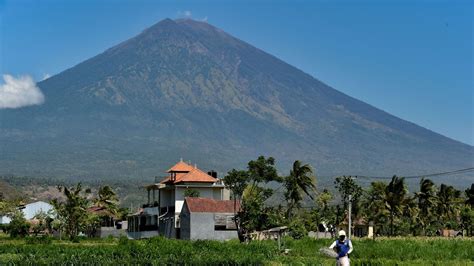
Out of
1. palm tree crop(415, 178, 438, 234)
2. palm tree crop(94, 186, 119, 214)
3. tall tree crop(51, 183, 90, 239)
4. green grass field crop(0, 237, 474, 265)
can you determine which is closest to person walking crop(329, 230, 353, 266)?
green grass field crop(0, 237, 474, 265)

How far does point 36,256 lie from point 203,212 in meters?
21.6

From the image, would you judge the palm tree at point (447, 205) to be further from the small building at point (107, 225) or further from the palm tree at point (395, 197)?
the small building at point (107, 225)

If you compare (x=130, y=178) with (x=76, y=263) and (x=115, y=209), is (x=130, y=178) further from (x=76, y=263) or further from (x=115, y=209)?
(x=76, y=263)

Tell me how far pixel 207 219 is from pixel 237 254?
811 inches

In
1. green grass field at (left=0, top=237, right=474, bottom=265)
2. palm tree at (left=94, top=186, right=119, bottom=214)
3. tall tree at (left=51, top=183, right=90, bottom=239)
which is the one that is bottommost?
green grass field at (left=0, top=237, right=474, bottom=265)

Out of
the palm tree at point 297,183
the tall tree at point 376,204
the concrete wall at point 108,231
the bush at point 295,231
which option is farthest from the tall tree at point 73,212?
the tall tree at point 376,204

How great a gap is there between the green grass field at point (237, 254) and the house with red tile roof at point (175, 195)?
17.7 metres

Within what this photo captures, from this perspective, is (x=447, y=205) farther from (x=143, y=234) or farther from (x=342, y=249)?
(x=342, y=249)

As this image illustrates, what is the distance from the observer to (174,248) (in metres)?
39.0

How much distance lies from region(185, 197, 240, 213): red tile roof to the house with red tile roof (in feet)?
12.4

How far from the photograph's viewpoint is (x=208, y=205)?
57094 mm

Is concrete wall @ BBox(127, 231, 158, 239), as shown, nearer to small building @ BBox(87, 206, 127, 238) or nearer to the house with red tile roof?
the house with red tile roof

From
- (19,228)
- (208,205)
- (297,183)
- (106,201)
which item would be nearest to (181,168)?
(208,205)

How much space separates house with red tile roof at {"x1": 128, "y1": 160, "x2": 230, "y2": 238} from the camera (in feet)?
202
